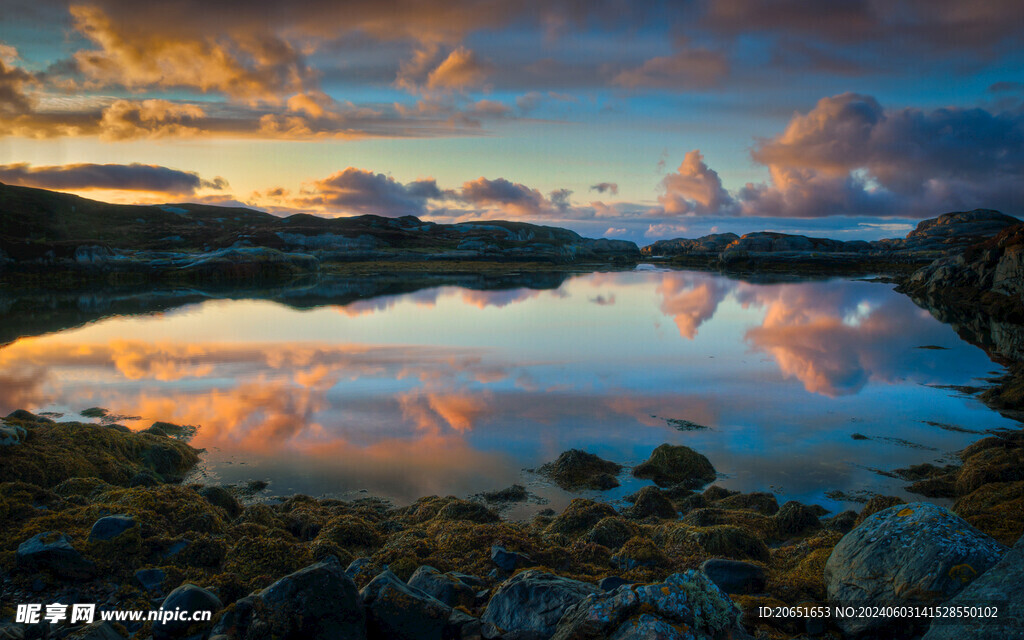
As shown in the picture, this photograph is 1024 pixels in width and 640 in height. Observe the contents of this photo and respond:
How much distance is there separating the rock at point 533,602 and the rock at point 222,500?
4789mm

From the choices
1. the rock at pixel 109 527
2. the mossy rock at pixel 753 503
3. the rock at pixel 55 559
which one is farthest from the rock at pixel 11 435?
the mossy rock at pixel 753 503

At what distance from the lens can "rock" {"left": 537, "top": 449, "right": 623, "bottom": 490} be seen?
9812 mm

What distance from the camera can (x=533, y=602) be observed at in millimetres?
4887

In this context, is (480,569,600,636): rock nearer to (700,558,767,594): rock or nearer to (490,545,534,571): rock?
(490,545,534,571): rock

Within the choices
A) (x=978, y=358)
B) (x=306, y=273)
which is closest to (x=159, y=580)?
(x=978, y=358)

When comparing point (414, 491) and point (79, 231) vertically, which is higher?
point (79, 231)

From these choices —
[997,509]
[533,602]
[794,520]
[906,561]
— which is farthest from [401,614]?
[997,509]

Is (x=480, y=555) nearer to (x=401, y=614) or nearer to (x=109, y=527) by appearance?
(x=401, y=614)

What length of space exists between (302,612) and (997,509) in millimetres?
8533

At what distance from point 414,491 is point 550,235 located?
188 metres

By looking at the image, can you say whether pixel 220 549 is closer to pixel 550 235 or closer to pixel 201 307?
pixel 201 307

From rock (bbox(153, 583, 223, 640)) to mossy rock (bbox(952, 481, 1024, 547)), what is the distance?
820cm

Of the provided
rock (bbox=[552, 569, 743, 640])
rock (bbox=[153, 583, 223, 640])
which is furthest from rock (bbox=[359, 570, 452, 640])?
rock (bbox=[153, 583, 223, 640])

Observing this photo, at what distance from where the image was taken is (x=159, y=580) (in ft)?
18.6
